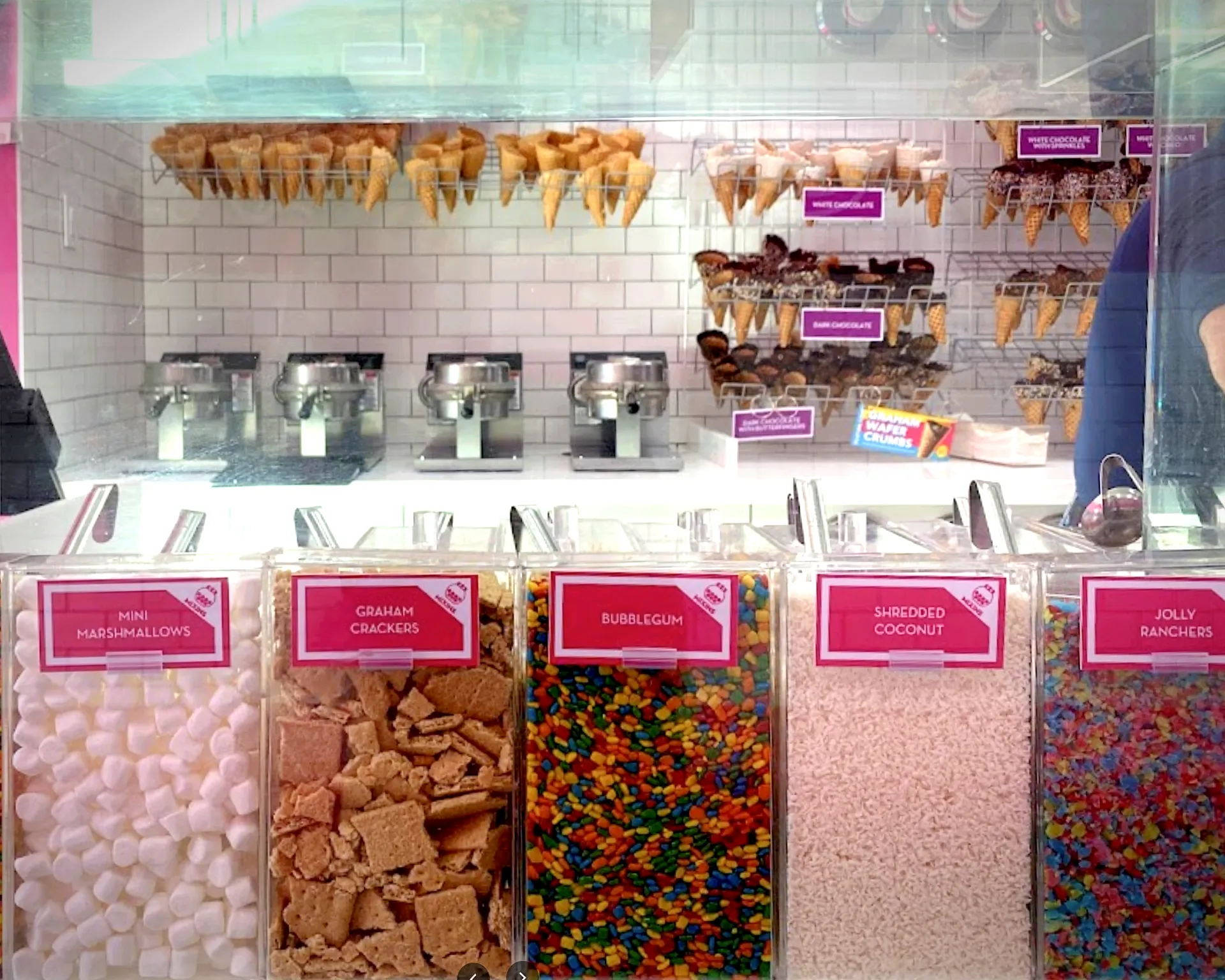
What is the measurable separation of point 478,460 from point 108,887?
2.66 metres

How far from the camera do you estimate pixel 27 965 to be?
4.17ft

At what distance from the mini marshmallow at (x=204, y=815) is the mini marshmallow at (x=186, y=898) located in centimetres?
6

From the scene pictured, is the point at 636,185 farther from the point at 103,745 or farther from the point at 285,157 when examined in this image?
the point at 103,745

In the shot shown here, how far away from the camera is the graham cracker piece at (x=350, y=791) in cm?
124

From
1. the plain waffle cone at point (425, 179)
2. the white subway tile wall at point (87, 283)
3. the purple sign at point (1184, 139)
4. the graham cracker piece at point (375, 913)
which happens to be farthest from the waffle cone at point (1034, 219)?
the graham cracker piece at point (375, 913)

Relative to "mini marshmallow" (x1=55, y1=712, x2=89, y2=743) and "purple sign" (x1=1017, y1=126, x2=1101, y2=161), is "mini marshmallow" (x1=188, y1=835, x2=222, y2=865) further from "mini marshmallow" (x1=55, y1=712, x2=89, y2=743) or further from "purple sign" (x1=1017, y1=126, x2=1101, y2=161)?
"purple sign" (x1=1017, y1=126, x2=1101, y2=161)

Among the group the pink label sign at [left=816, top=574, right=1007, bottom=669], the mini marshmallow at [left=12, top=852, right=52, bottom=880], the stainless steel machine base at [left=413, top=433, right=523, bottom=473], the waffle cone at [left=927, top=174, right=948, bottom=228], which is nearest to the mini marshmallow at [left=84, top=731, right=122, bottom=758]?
the mini marshmallow at [left=12, top=852, right=52, bottom=880]

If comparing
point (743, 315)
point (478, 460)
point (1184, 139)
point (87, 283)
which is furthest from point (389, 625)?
point (743, 315)

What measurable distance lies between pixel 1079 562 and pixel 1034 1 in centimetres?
59

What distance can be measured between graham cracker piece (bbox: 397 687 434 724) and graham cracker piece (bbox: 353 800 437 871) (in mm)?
79

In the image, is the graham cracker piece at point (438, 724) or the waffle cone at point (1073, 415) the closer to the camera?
the graham cracker piece at point (438, 724)

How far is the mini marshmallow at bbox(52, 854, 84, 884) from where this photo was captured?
1.26m

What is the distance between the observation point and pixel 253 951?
1268 millimetres

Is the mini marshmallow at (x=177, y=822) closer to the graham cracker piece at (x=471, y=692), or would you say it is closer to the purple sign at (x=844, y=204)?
the graham cracker piece at (x=471, y=692)
